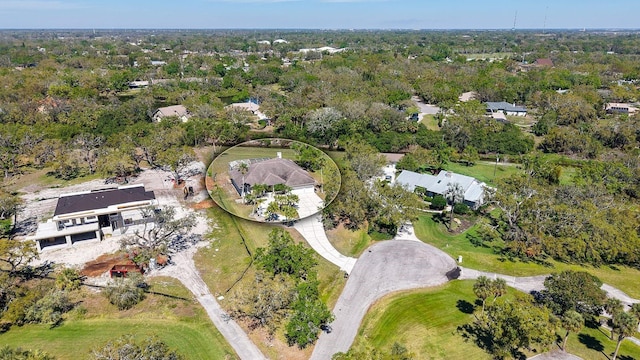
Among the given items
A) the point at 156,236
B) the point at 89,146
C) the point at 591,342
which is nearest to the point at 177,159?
the point at 156,236

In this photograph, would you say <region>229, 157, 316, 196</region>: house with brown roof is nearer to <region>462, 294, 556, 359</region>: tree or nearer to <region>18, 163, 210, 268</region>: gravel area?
<region>18, 163, 210, 268</region>: gravel area

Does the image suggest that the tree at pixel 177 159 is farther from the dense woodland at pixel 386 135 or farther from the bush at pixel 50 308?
the bush at pixel 50 308

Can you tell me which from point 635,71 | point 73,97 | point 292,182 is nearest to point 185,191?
point 292,182

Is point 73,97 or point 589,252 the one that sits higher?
point 73,97

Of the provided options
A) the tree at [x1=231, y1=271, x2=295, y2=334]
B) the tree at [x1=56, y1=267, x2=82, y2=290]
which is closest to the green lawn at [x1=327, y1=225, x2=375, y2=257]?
the tree at [x1=231, y1=271, x2=295, y2=334]

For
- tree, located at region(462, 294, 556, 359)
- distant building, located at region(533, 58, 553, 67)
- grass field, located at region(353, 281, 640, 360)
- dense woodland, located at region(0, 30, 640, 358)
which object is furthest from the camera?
distant building, located at region(533, 58, 553, 67)

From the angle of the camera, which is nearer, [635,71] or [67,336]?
[67,336]

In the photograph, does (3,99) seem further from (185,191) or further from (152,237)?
(152,237)
